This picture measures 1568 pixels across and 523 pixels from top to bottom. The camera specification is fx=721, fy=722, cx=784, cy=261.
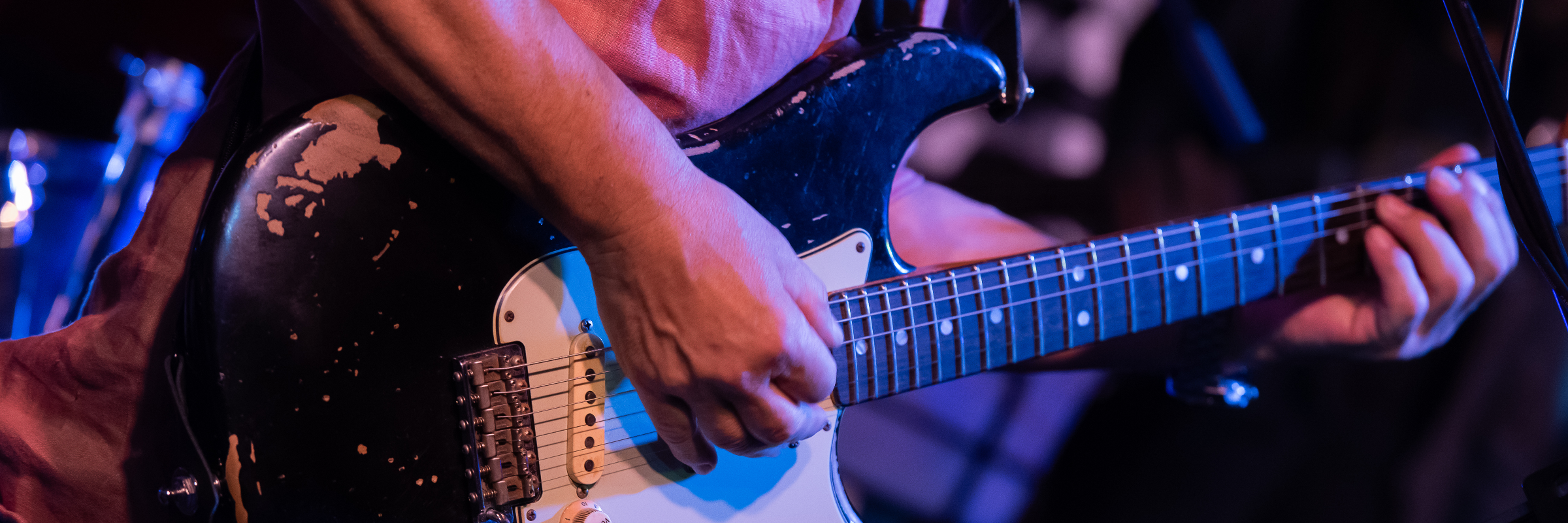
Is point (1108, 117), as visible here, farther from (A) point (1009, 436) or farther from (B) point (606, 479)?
(B) point (606, 479)

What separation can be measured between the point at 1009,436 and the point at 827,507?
A: 99cm

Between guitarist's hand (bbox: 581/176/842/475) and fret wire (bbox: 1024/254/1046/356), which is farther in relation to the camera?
fret wire (bbox: 1024/254/1046/356)

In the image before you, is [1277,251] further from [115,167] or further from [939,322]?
[115,167]

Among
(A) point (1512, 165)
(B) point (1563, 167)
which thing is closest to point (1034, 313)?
(A) point (1512, 165)

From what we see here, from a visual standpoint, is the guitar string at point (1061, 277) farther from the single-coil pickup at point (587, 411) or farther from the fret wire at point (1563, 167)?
the fret wire at point (1563, 167)

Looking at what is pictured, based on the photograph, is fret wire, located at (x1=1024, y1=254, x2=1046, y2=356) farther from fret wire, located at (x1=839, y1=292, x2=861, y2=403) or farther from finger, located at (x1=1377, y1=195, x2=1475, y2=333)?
finger, located at (x1=1377, y1=195, x2=1475, y2=333)

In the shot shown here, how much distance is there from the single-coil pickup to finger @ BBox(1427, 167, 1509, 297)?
0.99m

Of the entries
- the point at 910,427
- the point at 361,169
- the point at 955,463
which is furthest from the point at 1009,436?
the point at 361,169

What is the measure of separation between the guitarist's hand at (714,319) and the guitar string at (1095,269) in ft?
0.38

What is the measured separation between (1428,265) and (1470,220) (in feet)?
0.25

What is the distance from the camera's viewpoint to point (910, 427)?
53.4 inches

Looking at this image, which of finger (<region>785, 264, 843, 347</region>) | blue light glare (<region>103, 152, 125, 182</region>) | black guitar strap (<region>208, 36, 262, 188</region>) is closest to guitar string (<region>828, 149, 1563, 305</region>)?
finger (<region>785, 264, 843, 347</region>)

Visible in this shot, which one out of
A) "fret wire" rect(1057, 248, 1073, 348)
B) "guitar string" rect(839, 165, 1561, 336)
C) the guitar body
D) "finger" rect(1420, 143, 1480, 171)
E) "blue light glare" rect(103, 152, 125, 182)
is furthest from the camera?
"blue light glare" rect(103, 152, 125, 182)

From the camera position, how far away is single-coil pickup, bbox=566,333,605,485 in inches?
19.9
